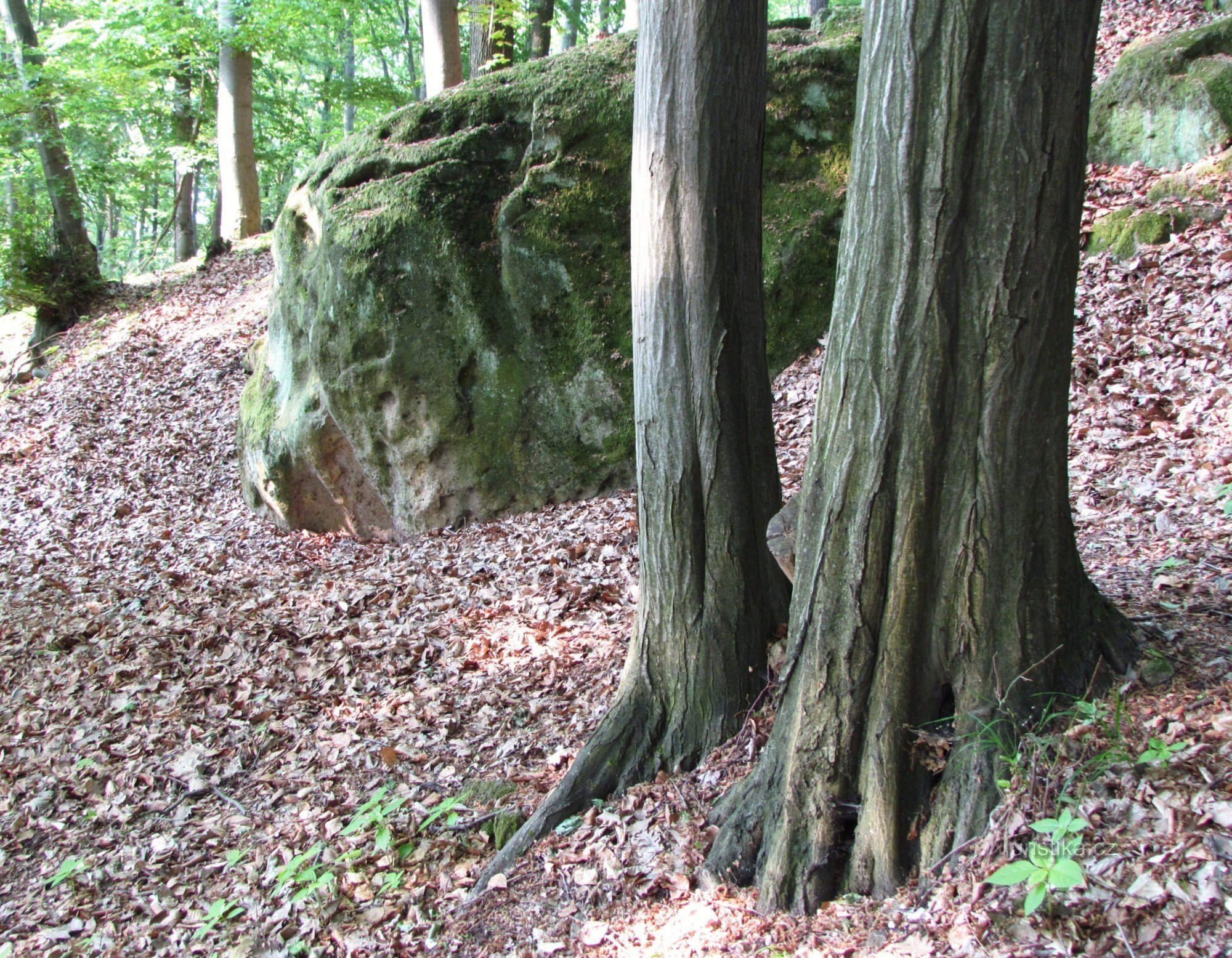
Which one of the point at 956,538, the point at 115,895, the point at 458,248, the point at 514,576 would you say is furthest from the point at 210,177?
the point at 956,538

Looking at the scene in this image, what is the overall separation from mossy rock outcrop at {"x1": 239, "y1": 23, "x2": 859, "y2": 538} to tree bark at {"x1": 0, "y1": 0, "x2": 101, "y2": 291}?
36.1 feet

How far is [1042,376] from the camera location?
255 cm

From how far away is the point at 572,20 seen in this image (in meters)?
15.0

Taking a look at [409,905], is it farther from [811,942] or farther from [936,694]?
[936,694]

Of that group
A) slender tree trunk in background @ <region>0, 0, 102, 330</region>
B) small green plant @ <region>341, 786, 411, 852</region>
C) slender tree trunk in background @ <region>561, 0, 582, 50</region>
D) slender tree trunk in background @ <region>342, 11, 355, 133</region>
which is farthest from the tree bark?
small green plant @ <region>341, 786, 411, 852</region>

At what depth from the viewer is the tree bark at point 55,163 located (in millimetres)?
15547

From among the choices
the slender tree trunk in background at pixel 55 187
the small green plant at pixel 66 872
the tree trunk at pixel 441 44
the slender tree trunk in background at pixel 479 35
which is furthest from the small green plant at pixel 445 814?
the slender tree trunk in background at pixel 55 187

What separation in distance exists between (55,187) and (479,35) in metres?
8.73

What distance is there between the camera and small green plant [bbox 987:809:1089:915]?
2209 mm

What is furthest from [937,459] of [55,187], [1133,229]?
[55,187]

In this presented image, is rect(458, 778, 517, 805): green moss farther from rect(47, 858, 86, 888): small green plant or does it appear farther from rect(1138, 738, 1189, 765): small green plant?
rect(1138, 738, 1189, 765): small green plant

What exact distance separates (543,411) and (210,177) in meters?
23.7

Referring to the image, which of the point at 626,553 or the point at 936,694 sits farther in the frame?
the point at 626,553

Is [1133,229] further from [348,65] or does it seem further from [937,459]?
[348,65]
